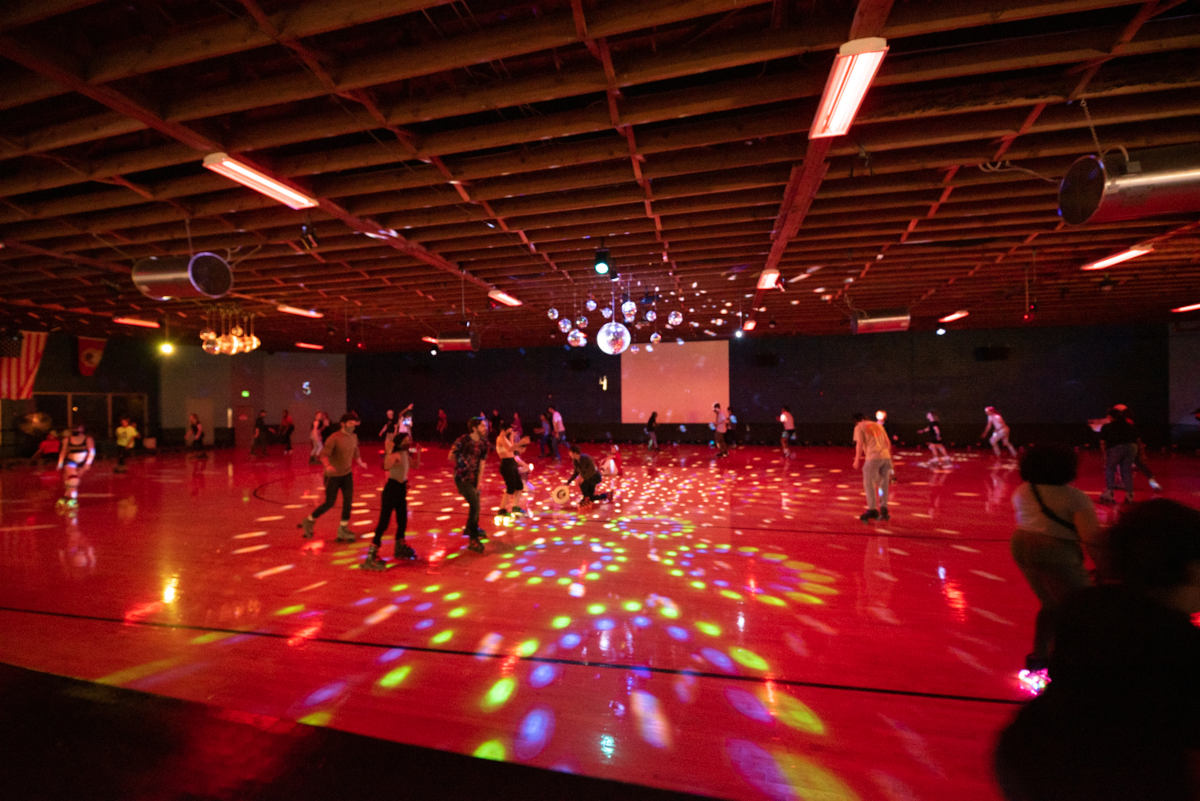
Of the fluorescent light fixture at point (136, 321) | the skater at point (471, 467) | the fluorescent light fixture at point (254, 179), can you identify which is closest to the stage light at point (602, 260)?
the skater at point (471, 467)

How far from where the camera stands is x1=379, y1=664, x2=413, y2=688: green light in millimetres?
2533

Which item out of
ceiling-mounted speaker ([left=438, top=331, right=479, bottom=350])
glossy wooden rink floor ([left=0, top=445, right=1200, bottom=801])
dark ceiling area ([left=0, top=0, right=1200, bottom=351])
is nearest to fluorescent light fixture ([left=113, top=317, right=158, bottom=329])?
dark ceiling area ([left=0, top=0, right=1200, bottom=351])

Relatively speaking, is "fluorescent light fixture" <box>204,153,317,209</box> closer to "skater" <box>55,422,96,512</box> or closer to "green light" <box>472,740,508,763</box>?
"green light" <box>472,740,508,763</box>

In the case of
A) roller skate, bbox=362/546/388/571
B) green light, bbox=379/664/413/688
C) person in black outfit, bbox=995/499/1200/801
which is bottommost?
green light, bbox=379/664/413/688

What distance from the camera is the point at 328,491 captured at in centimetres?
518

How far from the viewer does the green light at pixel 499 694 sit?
2.36 metres

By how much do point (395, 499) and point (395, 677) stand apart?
215cm

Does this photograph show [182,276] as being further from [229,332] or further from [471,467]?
[229,332]

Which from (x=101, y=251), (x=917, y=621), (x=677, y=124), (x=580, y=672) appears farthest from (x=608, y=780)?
(x=101, y=251)

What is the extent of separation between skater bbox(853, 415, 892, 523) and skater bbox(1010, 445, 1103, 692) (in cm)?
304

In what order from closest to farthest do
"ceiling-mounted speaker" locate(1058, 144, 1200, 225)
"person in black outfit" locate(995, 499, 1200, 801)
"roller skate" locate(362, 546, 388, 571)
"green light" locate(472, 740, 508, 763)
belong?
"person in black outfit" locate(995, 499, 1200, 801), "green light" locate(472, 740, 508, 763), "ceiling-mounted speaker" locate(1058, 144, 1200, 225), "roller skate" locate(362, 546, 388, 571)

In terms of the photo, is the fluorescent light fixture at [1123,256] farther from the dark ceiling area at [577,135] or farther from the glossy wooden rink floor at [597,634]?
the glossy wooden rink floor at [597,634]

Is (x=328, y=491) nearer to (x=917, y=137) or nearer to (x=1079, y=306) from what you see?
(x=917, y=137)

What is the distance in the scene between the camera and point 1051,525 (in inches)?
86.0
